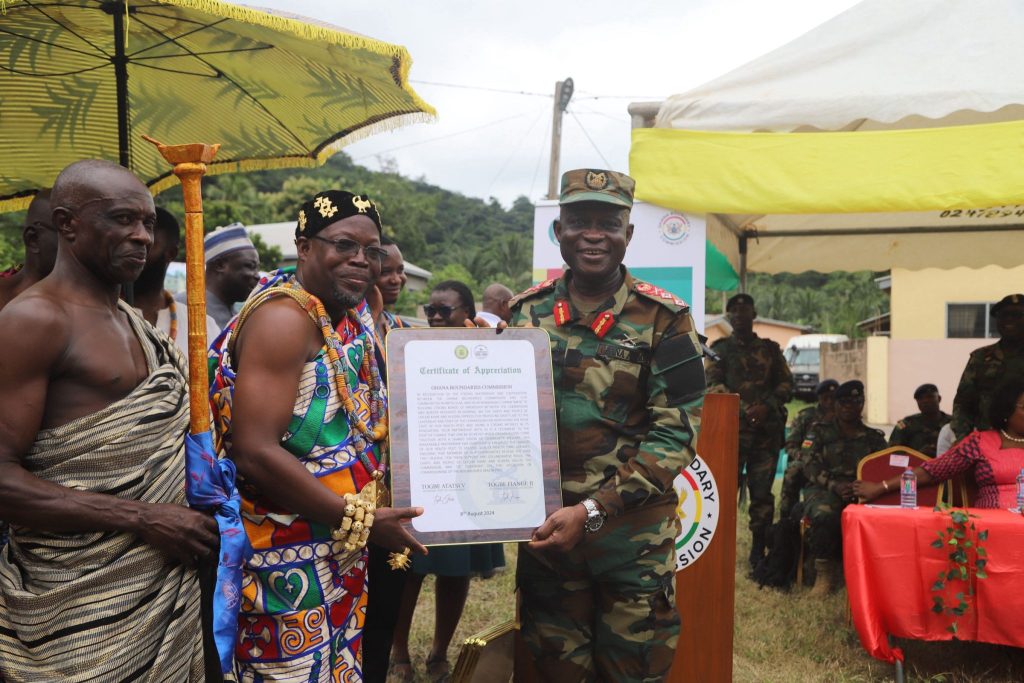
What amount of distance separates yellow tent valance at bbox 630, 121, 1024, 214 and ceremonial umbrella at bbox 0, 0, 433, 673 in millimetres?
1490

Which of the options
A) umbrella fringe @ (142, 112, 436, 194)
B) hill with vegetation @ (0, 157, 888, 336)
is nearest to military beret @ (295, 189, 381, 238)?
umbrella fringe @ (142, 112, 436, 194)

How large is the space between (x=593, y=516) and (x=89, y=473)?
1524mm

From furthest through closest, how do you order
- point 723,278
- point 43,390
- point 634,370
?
point 723,278 → point 634,370 → point 43,390

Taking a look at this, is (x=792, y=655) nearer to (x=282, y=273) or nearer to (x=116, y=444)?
(x=282, y=273)

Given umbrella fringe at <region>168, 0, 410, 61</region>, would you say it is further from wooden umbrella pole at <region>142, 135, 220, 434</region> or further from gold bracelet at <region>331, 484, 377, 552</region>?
gold bracelet at <region>331, 484, 377, 552</region>

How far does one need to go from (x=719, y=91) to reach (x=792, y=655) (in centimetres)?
338

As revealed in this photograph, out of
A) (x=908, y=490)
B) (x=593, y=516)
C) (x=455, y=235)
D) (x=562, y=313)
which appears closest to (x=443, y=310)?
(x=562, y=313)

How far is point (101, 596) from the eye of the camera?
209cm

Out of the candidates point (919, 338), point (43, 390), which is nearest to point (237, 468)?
point (43, 390)

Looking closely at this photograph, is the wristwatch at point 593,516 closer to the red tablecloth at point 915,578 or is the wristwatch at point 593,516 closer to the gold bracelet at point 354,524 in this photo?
the gold bracelet at point 354,524

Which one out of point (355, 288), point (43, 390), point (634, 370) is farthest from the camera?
point (634, 370)

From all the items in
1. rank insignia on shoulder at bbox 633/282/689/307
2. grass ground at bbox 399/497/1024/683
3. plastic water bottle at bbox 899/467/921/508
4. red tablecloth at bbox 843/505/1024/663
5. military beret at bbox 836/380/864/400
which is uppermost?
rank insignia on shoulder at bbox 633/282/689/307

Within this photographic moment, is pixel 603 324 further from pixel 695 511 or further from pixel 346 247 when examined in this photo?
pixel 695 511

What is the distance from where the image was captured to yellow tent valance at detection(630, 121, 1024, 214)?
4082 millimetres
